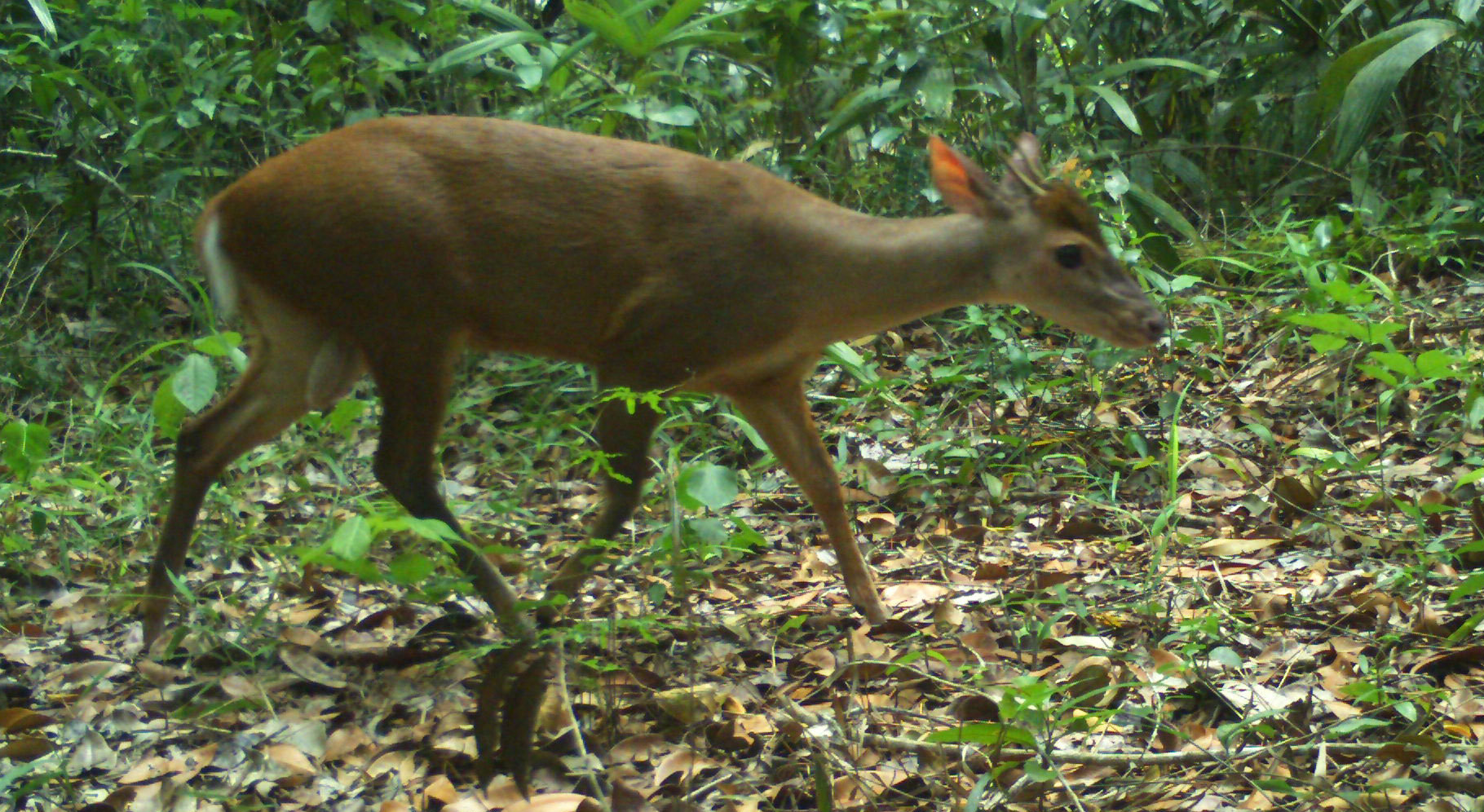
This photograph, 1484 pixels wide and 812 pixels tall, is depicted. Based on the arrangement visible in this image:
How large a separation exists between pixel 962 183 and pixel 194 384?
7.34ft

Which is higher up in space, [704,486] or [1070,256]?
[1070,256]

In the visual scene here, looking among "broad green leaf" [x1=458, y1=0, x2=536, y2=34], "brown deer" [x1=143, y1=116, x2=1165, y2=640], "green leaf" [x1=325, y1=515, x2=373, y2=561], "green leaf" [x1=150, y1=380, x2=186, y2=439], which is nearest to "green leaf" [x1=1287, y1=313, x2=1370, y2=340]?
"brown deer" [x1=143, y1=116, x2=1165, y2=640]

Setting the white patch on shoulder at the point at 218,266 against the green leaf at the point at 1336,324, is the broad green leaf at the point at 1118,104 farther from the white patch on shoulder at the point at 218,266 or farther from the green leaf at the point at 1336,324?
the white patch on shoulder at the point at 218,266

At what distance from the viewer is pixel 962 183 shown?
4.09 meters

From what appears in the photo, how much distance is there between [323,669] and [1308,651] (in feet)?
8.11

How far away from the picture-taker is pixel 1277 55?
21.6 feet

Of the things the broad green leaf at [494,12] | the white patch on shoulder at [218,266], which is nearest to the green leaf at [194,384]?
the white patch on shoulder at [218,266]

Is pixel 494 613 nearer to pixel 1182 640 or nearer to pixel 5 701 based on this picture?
pixel 5 701

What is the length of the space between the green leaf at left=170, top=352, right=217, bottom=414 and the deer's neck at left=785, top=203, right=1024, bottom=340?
1.64 metres

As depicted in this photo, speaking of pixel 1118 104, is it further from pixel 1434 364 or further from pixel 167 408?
pixel 167 408

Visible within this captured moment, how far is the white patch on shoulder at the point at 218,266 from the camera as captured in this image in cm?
380

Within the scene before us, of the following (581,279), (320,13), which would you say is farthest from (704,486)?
(320,13)

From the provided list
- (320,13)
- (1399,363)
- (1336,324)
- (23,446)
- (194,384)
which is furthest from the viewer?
(320,13)

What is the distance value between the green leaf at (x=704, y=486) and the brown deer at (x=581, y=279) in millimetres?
707
